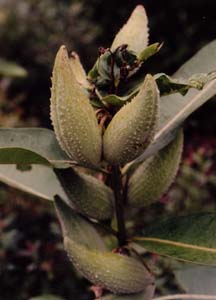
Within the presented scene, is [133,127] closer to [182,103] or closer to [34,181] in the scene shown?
[182,103]

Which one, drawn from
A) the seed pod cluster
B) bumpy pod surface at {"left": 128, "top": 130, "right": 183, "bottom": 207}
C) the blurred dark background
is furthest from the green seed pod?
the blurred dark background

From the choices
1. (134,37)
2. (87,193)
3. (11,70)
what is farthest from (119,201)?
(11,70)

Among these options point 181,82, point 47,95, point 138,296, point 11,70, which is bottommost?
point 138,296

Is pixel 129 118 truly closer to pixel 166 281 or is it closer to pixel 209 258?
pixel 209 258

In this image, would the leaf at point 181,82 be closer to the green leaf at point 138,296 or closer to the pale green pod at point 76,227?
the pale green pod at point 76,227

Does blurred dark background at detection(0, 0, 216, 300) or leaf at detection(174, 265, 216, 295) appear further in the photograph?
blurred dark background at detection(0, 0, 216, 300)

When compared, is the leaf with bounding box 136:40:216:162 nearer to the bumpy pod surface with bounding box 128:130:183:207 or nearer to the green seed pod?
the bumpy pod surface with bounding box 128:130:183:207
